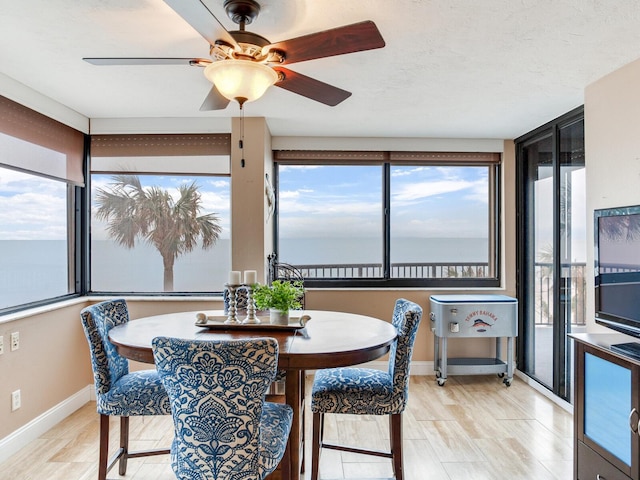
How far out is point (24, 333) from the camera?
2.79 m

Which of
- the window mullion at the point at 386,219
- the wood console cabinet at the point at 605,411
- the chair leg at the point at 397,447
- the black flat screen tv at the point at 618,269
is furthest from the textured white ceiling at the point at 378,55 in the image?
the chair leg at the point at 397,447

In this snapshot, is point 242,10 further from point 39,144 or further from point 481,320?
point 481,320

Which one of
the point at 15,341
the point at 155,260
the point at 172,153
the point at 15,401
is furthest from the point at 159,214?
the point at 15,401

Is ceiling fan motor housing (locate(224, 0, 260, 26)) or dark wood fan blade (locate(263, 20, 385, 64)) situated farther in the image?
ceiling fan motor housing (locate(224, 0, 260, 26))

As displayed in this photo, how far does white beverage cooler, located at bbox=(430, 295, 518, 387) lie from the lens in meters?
3.80

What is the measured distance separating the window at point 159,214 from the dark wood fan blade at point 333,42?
2.16m

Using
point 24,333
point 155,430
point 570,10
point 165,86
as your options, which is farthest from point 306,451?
→ point 570,10

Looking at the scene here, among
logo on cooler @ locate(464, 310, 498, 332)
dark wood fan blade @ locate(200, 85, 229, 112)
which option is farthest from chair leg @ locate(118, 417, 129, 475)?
logo on cooler @ locate(464, 310, 498, 332)

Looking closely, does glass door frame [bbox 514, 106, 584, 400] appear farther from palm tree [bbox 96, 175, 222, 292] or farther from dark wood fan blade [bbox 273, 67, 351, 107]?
palm tree [bbox 96, 175, 222, 292]

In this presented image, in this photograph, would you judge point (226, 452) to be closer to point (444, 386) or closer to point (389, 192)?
point (444, 386)

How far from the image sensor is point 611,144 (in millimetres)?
2598

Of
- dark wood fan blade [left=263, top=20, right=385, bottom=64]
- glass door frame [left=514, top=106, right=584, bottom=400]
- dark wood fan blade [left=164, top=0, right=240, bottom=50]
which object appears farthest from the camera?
glass door frame [left=514, top=106, right=584, bottom=400]

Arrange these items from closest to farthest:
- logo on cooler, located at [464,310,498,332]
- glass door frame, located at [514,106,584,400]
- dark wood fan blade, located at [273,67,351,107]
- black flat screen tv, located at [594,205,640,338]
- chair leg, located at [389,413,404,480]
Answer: dark wood fan blade, located at [273,67,351,107], black flat screen tv, located at [594,205,640,338], chair leg, located at [389,413,404,480], glass door frame, located at [514,106,584,400], logo on cooler, located at [464,310,498,332]

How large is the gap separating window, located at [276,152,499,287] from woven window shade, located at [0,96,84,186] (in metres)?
1.82
